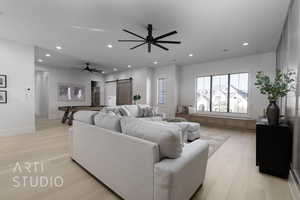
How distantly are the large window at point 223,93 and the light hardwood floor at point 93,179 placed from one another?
2.87 m

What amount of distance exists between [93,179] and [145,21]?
2.96m

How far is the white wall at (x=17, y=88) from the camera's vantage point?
13.5 ft

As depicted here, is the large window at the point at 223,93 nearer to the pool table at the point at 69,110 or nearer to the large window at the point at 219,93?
the large window at the point at 219,93

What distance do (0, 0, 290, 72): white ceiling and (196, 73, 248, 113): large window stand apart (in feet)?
4.59

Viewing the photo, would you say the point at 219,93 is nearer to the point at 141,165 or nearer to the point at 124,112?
the point at 124,112

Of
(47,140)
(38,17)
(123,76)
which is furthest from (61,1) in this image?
(123,76)

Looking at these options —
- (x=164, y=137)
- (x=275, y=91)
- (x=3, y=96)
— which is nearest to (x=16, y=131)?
(x=3, y=96)

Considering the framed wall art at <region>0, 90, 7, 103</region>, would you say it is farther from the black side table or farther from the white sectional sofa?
the black side table

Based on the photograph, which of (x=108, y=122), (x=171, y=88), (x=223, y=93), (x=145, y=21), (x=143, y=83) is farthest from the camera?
(x=143, y=83)

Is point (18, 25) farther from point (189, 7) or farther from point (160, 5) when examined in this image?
point (189, 7)

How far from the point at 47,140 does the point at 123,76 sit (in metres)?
5.60

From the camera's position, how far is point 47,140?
12.2 feet

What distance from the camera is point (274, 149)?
2.10m

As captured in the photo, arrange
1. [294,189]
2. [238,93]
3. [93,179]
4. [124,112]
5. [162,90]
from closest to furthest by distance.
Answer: [294,189], [93,179], [124,112], [238,93], [162,90]
